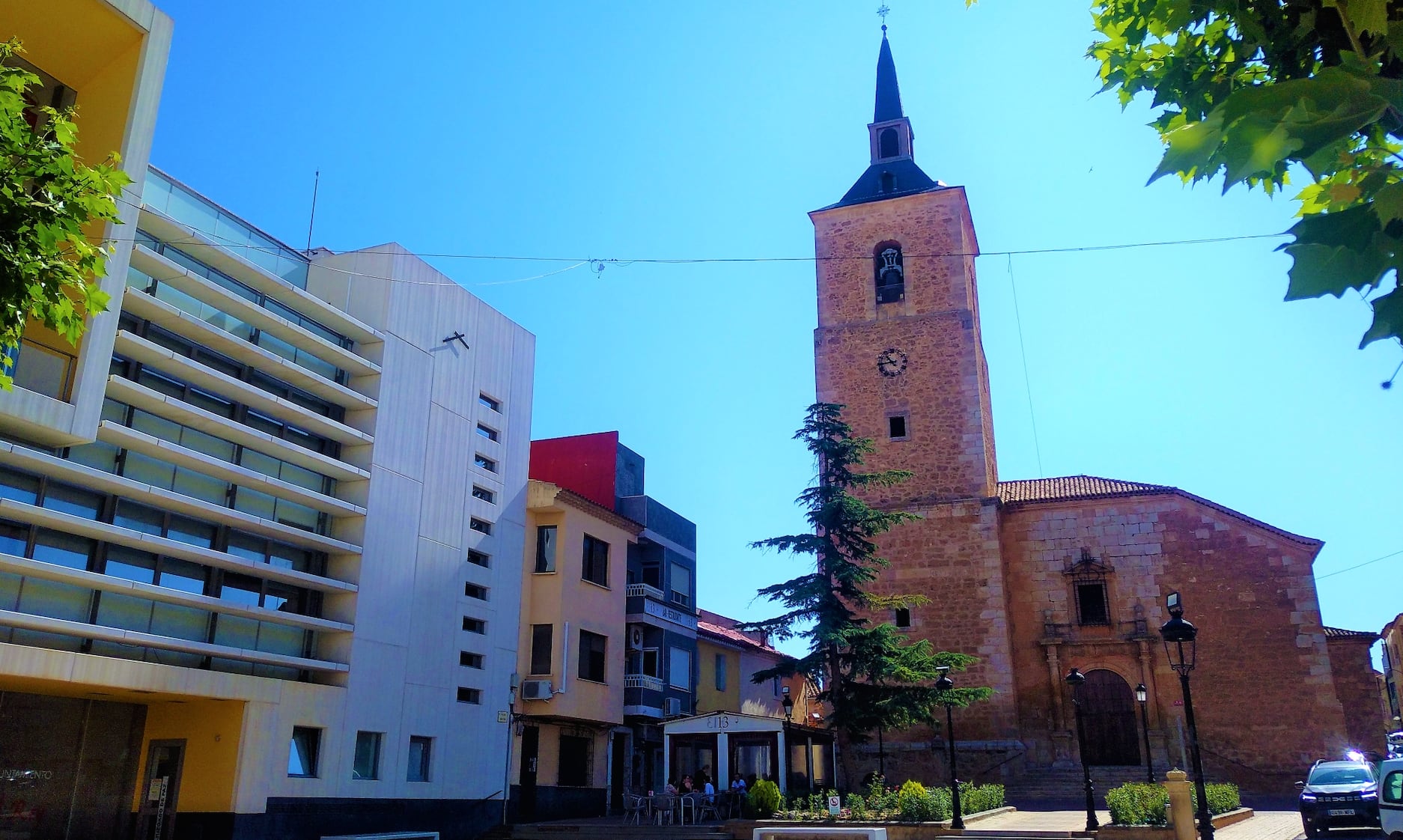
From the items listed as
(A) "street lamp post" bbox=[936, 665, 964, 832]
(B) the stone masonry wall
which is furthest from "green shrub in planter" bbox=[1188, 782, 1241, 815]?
(B) the stone masonry wall

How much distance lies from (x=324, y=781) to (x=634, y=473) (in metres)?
14.9

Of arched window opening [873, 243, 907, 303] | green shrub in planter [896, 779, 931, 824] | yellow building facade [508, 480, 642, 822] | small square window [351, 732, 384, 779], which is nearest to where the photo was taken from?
green shrub in planter [896, 779, 931, 824]

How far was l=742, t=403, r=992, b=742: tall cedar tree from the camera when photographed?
22688mm

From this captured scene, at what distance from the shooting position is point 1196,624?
93.8ft

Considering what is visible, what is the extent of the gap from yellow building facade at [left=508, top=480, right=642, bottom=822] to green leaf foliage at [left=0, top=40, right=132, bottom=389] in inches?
774

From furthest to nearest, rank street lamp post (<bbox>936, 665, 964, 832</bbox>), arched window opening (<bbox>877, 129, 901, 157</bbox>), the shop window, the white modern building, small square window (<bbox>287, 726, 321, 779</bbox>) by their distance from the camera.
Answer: arched window opening (<bbox>877, 129, 901, 157</bbox>) < the shop window < small square window (<bbox>287, 726, 321, 779</bbox>) < street lamp post (<bbox>936, 665, 964, 832</bbox>) < the white modern building

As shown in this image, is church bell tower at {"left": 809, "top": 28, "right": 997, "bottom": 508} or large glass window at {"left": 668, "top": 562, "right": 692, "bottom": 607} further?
large glass window at {"left": 668, "top": 562, "right": 692, "bottom": 607}

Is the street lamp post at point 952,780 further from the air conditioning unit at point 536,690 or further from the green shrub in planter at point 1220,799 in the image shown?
the air conditioning unit at point 536,690

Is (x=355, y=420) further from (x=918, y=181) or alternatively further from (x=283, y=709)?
(x=918, y=181)

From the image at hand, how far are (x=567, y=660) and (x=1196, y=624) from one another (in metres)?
17.5

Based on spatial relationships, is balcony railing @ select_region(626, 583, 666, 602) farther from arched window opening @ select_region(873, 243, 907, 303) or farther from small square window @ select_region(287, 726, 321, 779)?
arched window opening @ select_region(873, 243, 907, 303)

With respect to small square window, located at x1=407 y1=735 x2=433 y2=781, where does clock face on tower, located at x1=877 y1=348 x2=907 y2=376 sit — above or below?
above

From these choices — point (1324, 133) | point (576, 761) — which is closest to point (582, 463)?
point (576, 761)

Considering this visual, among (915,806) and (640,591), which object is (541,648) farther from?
(915,806)
